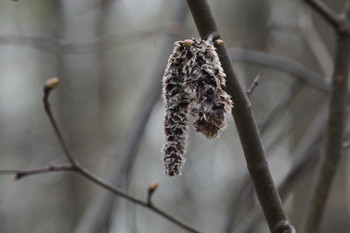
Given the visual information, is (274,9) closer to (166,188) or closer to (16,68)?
(166,188)

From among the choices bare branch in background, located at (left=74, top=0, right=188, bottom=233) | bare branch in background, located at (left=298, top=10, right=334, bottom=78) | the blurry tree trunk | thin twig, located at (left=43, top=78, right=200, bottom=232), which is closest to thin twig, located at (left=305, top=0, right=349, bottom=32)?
thin twig, located at (left=43, top=78, right=200, bottom=232)

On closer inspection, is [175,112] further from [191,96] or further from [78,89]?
[78,89]

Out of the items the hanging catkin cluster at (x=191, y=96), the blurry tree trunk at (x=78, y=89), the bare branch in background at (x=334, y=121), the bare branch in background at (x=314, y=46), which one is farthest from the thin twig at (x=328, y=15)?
the blurry tree trunk at (x=78, y=89)

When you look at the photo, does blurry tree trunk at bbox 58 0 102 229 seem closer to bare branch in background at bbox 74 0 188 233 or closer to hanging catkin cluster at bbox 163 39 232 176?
bare branch in background at bbox 74 0 188 233

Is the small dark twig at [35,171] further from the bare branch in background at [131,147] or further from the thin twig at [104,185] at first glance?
the bare branch in background at [131,147]

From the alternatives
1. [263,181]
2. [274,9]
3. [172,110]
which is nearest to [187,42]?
[172,110]

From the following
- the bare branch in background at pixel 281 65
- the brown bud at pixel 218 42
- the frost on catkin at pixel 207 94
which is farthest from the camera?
the bare branch in background at pixel 281 65

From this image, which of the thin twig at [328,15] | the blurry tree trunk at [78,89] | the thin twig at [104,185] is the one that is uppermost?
the thin twig at [328,15]
